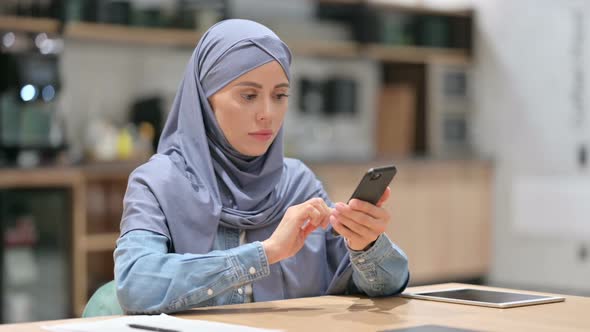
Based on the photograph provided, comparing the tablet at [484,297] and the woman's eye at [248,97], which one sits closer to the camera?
the tablet at [484,297]

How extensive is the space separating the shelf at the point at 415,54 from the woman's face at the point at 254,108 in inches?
174

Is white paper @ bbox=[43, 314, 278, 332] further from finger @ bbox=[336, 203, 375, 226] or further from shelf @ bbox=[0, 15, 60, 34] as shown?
shelf @ bbox=[0, 15, 60, 34]

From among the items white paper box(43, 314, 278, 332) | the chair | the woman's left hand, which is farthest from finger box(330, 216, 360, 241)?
the chair

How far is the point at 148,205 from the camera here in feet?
6.46

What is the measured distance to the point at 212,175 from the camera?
2.08 metres

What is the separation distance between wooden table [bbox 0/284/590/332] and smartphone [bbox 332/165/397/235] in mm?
218

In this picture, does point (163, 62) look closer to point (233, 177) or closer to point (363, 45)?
point (363, 45)

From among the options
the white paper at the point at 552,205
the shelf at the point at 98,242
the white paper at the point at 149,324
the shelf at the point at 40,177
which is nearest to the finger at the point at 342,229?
the white paper at the point at 149,324

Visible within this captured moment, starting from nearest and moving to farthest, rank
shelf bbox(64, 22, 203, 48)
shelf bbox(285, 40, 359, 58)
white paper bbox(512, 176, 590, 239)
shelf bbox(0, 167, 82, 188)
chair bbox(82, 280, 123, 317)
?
chair bbox(82, 280, 123, 317)
shelf bbox(0, 167, 82, 188)
shelf bbox(64, 22, 203, 48)
shelf bbox(285, 40, 359, 58)
white paper bbox(512, 176, 590, 239)

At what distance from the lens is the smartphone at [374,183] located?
1743 millimetres

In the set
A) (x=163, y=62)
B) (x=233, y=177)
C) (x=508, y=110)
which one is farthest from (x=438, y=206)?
(x=233, y=177)

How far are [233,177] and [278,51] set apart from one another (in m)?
0.30

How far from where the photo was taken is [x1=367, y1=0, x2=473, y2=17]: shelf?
21.5ft

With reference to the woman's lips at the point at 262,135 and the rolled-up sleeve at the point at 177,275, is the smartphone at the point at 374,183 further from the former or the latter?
the woman's lips at the point at 262,135
